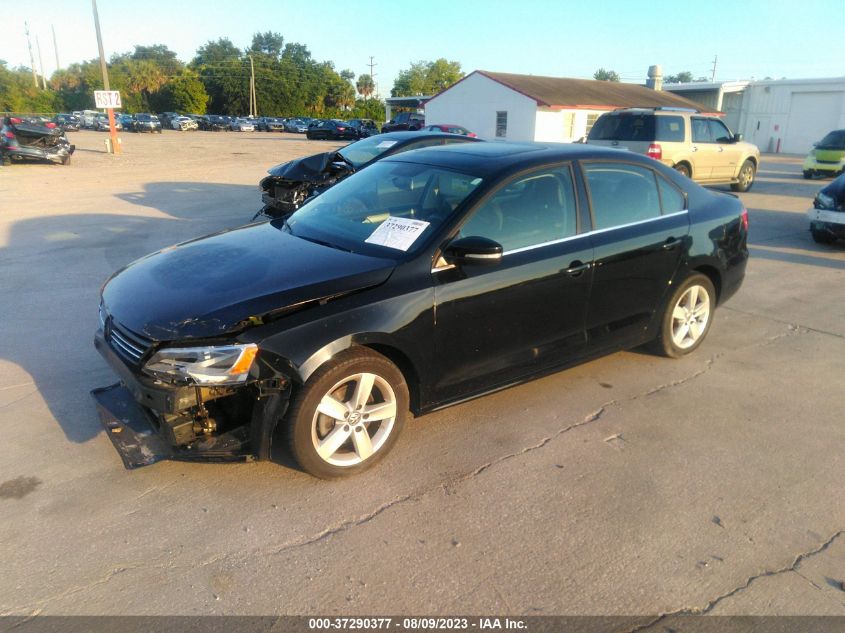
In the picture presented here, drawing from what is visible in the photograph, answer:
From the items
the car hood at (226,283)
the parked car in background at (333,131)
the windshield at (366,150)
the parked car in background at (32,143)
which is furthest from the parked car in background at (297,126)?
the car hood at (226,283)

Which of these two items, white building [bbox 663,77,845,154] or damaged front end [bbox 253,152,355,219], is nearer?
damaged front end [bbox 253,152,355,219]

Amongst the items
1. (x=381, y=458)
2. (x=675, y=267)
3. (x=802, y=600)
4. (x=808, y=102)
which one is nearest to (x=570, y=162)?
(x=675, y=267)

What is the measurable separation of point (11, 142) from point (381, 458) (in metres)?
23.1

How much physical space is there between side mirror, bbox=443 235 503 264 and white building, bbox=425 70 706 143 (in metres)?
31.0

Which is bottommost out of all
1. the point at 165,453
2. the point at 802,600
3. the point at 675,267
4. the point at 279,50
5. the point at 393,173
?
the point at 802,600

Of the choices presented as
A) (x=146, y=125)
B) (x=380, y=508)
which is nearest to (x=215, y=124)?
(x=146, y=125)

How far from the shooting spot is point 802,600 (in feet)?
8.64

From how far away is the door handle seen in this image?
404 centimetres

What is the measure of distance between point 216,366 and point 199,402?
21 cm

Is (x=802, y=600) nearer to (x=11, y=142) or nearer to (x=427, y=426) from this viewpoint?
(x=427, y=426)

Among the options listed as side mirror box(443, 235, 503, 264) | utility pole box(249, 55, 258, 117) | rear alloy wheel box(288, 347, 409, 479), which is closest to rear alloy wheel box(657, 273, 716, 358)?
side mirror box(443, 235, 503, 264)

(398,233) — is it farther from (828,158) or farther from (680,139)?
(828,158)

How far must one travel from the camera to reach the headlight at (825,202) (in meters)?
9.10

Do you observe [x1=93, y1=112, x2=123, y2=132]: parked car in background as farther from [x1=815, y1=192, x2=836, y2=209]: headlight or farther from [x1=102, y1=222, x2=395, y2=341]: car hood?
[x1=102, y1=222, x2=395, y2=341]: car hood
